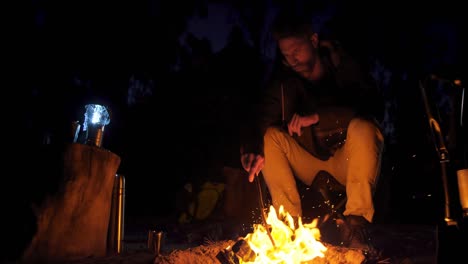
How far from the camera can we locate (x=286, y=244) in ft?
7.93

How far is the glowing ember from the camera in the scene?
2299mm

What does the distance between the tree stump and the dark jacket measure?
3.71ft

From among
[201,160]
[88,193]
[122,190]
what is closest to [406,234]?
[122,190]

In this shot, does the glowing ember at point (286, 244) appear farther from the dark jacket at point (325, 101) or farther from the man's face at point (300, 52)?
the man's face at point (300, 52)

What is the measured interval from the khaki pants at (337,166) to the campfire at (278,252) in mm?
497

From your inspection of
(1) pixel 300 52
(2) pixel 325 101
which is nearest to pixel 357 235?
(2) pixel 325 101

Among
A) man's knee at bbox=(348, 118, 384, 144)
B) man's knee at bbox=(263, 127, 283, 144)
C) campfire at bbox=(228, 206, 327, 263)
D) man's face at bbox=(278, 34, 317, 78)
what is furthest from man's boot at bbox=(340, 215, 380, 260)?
man's face at bbox=(278, 34, 317, 78)

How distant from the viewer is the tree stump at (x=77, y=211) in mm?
2596

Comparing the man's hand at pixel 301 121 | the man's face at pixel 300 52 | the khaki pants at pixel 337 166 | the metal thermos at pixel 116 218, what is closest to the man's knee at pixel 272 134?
the khaki pants at pixel 337 166

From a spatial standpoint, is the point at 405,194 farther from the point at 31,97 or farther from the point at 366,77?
the point at 31,97

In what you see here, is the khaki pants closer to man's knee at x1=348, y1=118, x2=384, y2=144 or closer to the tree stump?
man's knee at x1=348, y1=118, x2=384, y2=144

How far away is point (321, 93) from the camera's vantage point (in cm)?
369

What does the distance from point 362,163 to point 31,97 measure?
35.4 feet

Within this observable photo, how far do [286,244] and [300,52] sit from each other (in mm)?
1718
